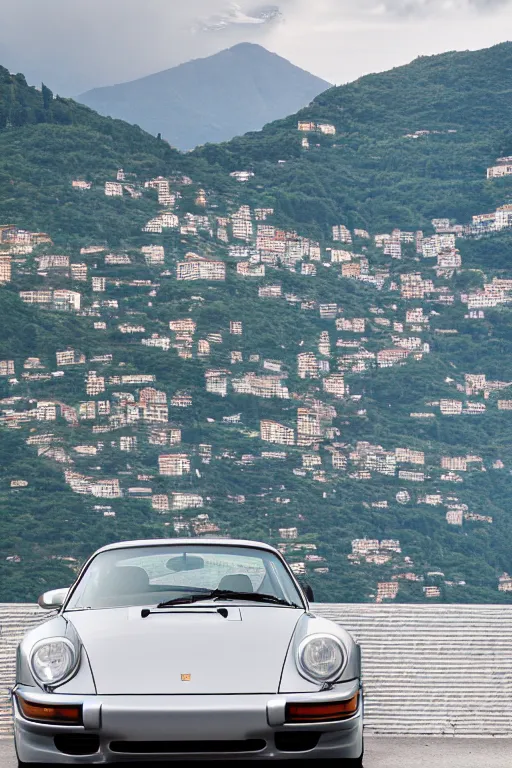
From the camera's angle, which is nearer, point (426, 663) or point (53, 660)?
point (53, 660)

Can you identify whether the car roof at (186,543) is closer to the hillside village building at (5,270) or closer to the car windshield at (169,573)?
the car windshield at (169,573)

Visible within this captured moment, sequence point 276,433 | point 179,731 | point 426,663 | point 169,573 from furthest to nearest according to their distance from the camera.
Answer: point 276,433 → point 426,663 → point 169,573 → point 179,731

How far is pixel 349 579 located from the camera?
7262 cm

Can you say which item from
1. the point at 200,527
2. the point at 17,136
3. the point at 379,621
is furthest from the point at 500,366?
the point at 379,621

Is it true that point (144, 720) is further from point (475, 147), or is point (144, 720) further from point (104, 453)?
point (475, 147)

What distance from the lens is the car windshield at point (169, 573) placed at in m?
4.66

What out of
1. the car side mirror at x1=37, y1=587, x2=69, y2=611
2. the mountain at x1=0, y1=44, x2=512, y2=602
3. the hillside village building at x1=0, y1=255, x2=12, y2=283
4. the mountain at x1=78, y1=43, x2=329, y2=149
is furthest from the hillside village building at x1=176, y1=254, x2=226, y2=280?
the car side mirror at x1=37, y1=587, x2=69, y2=611

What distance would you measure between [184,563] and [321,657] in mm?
1035

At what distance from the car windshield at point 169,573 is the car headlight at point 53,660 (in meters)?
0.45

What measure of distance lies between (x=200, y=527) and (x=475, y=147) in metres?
76.8

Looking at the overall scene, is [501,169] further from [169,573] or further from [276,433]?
[169,573]

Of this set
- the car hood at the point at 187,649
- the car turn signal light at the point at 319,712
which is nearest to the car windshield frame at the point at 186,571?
the car hood at the point at 187,649

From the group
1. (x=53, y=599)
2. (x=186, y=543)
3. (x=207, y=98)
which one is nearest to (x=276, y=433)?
(x=186, y=543)

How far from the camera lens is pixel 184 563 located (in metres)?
5.00
